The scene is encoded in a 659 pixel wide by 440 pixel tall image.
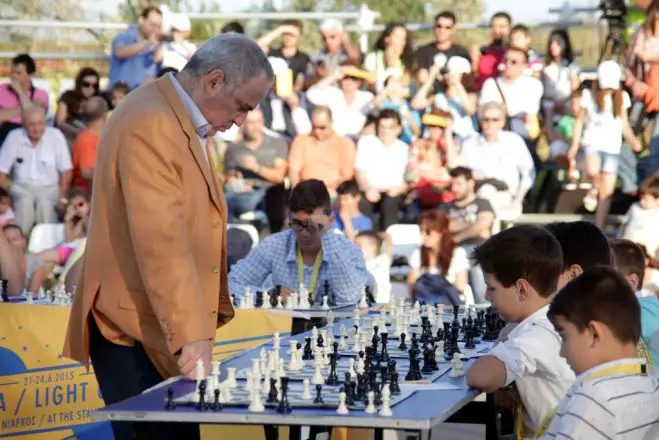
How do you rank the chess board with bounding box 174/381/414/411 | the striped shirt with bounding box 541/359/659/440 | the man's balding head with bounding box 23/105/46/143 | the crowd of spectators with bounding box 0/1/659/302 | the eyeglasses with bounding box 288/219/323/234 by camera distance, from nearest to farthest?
the striped shirt with bounding box 541/359/659/440, the chess board with bounding box 174/381/414/411, the eyeglasses with bounding box 288/219/323/234, the crowd of spectators with bounding box 0/1/659/302, the man's balding head with bounding box 23/105/46/143

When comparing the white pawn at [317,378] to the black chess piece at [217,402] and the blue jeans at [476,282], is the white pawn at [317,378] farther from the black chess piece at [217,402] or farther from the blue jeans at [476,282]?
the blue jeans at [476,282]

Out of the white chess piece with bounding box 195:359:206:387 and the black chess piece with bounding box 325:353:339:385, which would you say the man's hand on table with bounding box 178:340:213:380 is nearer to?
the white chess piece with bounding box 195:359:206:387

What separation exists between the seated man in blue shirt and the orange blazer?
3.37m

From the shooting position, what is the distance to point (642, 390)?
4062mm

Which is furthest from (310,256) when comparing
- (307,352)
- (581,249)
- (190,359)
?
(190,359)

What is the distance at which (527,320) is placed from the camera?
16.5ft

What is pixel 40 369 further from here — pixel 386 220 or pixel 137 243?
pixel 386 220

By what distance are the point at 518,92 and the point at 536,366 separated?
865 cm

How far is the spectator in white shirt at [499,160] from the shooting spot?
12648 mm

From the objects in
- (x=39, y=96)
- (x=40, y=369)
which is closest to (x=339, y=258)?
(x=40, y=369)

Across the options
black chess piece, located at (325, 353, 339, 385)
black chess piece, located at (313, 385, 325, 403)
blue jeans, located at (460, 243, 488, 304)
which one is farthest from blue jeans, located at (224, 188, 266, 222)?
black chess piece, located at (313, 385, 325, 403)

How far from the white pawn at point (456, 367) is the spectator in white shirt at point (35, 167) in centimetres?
826

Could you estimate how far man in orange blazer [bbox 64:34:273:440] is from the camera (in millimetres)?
4543

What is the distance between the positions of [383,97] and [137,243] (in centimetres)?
905
